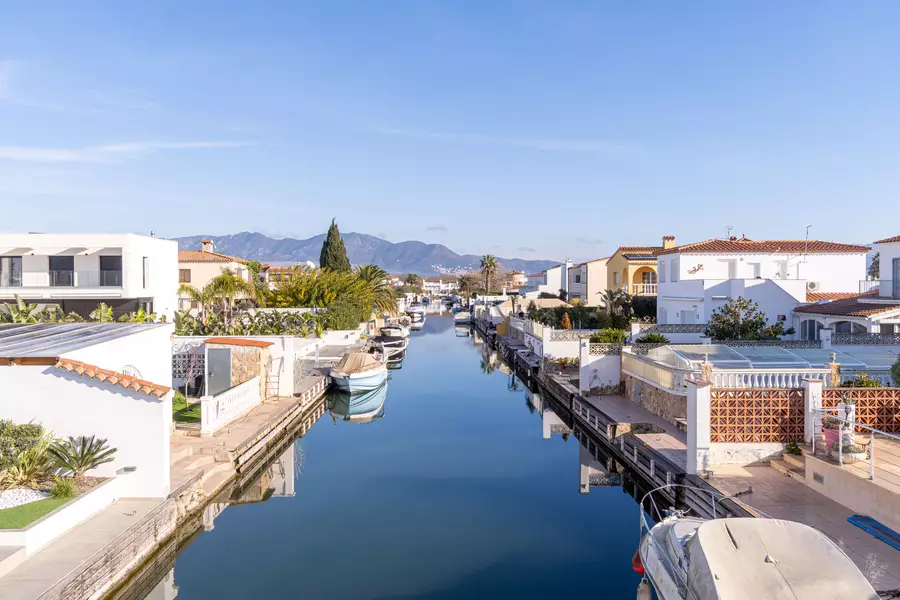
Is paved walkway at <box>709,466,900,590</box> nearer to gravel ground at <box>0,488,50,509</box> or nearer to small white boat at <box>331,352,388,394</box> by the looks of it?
gravel ground at <box>0,488,50,509</box>

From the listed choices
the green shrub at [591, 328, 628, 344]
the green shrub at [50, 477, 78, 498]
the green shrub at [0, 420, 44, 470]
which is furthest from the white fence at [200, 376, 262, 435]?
the green shrub at [591, 328, 628, 344]

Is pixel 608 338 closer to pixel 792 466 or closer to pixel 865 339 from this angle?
pixel 865 339

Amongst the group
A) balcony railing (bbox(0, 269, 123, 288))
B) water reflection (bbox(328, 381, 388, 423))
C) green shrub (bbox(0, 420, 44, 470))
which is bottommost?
water reflection (bbox(328, 381, 388, 423))

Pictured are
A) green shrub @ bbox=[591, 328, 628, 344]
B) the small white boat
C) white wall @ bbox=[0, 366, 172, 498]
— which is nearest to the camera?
white wall @ bbox=[0, 366, 172, 498]

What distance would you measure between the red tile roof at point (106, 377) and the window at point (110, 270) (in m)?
20.6

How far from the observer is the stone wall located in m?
18.5

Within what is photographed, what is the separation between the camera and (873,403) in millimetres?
14164

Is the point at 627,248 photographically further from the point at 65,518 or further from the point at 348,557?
the point at 65,518

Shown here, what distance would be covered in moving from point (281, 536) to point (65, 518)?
178 inches

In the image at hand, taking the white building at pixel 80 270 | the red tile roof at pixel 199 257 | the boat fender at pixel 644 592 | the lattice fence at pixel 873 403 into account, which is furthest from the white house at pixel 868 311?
the red tile roof at pixel 199 257

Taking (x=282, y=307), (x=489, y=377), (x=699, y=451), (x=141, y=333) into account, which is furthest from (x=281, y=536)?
(x=282, y=307)

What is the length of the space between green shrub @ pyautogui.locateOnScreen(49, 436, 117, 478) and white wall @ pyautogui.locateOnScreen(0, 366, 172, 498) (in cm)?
16

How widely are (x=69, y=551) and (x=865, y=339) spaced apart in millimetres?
23677

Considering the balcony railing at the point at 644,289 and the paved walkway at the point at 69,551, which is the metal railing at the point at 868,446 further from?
the balcony railing at the point at 644,289
